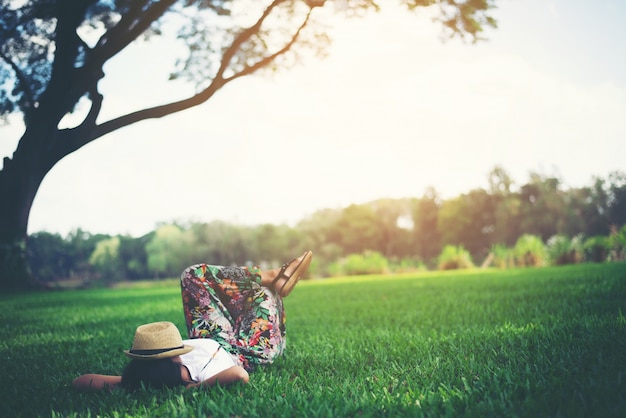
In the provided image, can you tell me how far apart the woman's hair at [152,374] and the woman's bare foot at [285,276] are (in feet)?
3.50

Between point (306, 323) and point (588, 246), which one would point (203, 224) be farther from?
point (306, 323)

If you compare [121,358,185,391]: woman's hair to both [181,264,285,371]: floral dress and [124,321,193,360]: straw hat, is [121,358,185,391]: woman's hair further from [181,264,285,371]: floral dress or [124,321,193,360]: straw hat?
[181,264,285,371]: floral dress

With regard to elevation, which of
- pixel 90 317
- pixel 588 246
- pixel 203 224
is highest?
pixel 203 224

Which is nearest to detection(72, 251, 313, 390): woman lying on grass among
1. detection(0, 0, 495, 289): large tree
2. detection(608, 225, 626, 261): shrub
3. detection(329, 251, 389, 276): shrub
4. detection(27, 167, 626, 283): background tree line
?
detection(0, 0, 495, 289): large tree

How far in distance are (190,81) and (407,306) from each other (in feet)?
26.2

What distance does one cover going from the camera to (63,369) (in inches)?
141

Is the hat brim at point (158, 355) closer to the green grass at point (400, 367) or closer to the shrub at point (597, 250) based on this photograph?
the green grass at point (400, 367)

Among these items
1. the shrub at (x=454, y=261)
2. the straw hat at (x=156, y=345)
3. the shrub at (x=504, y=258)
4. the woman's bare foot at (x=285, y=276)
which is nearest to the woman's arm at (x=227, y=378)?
the straw hat at (x=156, y=345)

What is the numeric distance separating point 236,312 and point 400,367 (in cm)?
138

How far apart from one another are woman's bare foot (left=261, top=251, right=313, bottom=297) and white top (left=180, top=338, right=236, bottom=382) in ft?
2.43

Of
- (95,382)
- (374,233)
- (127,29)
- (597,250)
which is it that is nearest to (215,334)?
(95,382)

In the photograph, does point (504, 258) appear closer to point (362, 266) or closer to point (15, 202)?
point (362, 266)

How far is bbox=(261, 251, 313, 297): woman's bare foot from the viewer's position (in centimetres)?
354

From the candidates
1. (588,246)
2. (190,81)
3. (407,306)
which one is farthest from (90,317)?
(588,246)
